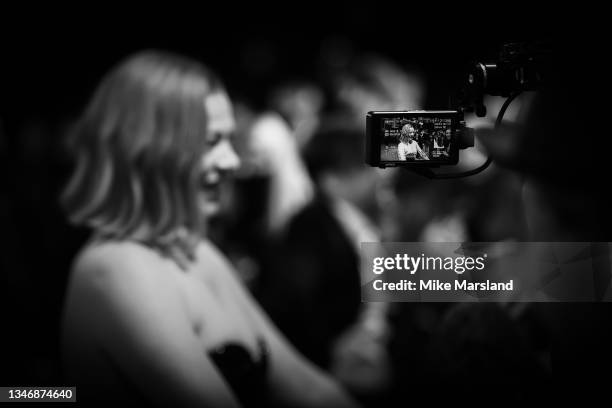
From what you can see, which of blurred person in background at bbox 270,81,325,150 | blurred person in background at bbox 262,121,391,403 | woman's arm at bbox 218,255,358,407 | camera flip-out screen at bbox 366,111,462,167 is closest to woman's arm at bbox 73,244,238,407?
woman's arm at bbox 218,255,358,407

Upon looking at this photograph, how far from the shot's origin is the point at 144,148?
1.01 metres

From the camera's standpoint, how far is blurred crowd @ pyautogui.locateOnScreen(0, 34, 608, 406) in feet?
3.24

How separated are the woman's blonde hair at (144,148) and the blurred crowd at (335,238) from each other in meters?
0.38

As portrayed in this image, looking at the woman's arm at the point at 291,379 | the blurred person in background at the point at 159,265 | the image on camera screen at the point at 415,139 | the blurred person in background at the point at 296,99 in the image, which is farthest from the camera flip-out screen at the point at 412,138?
the blurred person in background at the point at 296,99

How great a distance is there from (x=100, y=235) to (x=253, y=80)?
10.4 ft

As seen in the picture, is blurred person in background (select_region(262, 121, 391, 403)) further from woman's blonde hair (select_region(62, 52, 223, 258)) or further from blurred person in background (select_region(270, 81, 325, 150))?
blurred person in background (select_region(270, 81, 325, 150))

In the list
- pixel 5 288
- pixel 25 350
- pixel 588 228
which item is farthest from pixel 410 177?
pixel 5 288

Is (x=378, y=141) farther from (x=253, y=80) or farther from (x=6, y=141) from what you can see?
(x=253, y=80)

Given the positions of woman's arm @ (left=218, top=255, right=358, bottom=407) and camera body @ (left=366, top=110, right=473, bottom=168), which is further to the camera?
woman's arm @ (left=218, top=255, right=358, bottom=407)

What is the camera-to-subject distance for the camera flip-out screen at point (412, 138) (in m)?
0.85

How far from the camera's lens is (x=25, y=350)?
141cm

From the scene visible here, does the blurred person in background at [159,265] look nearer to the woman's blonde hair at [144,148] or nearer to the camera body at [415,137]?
the woman's blonde hair at [144,148]

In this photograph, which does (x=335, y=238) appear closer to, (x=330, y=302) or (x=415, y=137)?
(x=330, y=302)

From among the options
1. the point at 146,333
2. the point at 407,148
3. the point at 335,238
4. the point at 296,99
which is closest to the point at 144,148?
the point at 146,333
